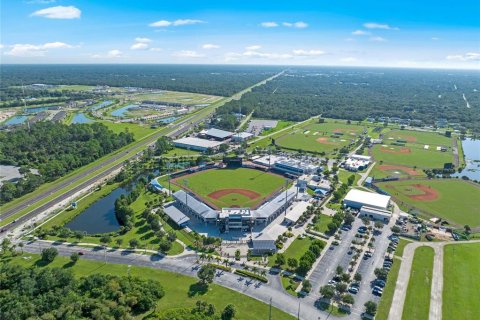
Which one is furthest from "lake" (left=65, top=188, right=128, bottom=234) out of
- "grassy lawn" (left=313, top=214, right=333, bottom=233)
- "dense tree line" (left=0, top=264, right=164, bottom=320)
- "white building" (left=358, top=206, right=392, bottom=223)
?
"white building" (left=358, top=206, right=392, bottom=223)

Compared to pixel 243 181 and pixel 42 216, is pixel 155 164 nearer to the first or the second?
pixel 243 181

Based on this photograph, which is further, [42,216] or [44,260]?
[42,216]

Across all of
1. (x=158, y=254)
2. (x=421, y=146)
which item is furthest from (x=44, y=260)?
(x=421, y=146)

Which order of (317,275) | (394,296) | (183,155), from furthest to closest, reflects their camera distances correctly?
(183,155) → (317,275) → (394,296)

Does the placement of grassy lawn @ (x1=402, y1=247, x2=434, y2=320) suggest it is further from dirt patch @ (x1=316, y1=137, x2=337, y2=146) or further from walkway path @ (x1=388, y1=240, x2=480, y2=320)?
dirt patch @ (x1=316, y1=137, x2=337, y2=146)

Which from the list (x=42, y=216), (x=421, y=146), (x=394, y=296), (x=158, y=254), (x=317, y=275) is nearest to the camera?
(x=394, y=296)

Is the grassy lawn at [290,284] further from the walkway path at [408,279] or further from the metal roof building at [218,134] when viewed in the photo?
the metal roof building at [218,134]
